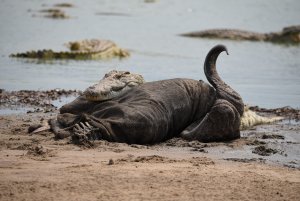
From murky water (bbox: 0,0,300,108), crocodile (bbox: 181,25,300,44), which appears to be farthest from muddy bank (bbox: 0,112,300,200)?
crocodile (bbox: 181,25,300,44)

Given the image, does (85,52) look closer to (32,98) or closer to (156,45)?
(156,45)

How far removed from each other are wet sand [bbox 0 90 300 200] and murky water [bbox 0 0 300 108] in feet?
16.3

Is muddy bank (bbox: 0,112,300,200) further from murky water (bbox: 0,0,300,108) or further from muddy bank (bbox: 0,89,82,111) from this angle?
murky water (bbox: 0,0,300,108)

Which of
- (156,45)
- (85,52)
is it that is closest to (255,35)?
(156,45)

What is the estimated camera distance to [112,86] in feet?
32.1

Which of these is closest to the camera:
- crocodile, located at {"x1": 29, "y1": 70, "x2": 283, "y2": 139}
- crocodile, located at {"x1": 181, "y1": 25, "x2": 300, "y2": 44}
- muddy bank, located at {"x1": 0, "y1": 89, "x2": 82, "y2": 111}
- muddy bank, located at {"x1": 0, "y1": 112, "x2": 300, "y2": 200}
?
muddy bank, located at {"x1": 0, "y1": 112, "x2": 300, "y2": 200}

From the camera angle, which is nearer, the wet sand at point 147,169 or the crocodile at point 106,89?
the wet sand at point 147,169

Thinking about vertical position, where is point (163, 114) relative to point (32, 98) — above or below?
above

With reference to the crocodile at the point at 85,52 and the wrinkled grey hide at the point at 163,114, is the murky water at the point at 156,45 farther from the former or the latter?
the wrinkled grey hide at the point at 163,114

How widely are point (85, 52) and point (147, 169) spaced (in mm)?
15295

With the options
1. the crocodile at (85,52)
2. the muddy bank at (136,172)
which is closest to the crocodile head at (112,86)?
the muddy bank at (136,172)

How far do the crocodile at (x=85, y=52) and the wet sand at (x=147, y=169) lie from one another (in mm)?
11388

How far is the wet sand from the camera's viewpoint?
6.64 metres

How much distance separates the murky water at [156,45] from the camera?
16641 mm
